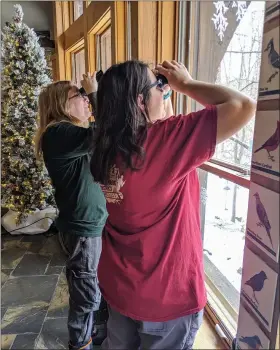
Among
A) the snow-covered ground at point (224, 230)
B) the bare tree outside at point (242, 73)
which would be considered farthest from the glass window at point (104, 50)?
the snow-covered ground at point (224, 230)

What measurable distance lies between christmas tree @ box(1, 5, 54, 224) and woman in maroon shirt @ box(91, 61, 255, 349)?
7.03ft

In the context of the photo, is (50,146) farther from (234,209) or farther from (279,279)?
(279,279)

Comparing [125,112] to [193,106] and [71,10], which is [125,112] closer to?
[193,106]

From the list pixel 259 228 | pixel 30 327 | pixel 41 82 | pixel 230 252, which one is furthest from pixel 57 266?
pixel 259 228

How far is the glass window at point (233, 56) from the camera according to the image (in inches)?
36.5

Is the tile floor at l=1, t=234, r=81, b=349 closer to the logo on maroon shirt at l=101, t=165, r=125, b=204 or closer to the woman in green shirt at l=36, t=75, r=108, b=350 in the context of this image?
the woman in green shirt at l=36, t=75, r=108, b=350

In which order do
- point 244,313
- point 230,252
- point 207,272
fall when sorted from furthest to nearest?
point 207,272 → point 230,252 → point 244,313

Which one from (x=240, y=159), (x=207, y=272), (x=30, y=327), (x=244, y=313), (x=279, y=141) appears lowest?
(x=30, y=327)

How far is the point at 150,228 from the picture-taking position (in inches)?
27.1

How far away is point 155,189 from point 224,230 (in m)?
0.74

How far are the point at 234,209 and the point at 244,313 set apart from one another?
0.66 meters

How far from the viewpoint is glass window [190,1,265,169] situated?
93 centimetres

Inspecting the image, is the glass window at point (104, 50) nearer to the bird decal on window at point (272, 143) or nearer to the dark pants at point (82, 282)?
the dark pants at point (82, 282)

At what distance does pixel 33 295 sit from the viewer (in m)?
1.86
